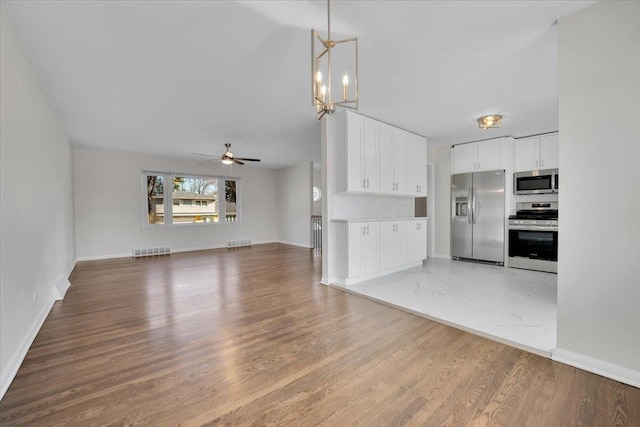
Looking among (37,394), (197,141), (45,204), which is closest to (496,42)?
(37,394)

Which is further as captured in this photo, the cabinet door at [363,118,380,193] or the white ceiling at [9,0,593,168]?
the cabinet door at [363,118,380,193]

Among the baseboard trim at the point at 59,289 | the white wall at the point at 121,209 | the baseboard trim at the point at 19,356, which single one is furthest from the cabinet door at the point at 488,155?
the baseboard trim at the point at 59,289

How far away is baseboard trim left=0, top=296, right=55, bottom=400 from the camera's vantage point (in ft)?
5.73

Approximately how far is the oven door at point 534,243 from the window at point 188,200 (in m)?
7.24

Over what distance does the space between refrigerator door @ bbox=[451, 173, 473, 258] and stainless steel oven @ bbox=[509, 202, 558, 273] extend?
748mm

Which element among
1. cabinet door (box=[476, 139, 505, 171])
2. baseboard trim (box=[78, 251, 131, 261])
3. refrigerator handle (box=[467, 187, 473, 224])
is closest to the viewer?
cabinet door (box=[476, 139, 505, 171])

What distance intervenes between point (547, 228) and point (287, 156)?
18.6ft

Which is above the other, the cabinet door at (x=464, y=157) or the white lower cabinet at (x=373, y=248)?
the cabinet door at (x=464, y=157)

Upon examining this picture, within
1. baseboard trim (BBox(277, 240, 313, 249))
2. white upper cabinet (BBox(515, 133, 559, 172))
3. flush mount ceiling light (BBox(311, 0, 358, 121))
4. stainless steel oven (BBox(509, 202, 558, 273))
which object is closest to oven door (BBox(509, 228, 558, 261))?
stainless steel oven (BBox(509, 202, 558, 273))

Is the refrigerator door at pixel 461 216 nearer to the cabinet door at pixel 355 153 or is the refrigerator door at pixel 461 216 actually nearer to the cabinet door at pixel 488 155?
the cabinet door at pixel 488 155

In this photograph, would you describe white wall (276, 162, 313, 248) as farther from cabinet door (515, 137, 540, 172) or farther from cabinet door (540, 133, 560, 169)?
cabinet door (540, 133, 560, 169)

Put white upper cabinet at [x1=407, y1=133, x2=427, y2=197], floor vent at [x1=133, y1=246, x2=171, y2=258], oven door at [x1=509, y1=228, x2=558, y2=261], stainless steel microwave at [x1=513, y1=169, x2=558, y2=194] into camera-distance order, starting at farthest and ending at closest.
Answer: floor vent at [x1=133, y1=246, x2=171, y2=258]
white upper cabinet at [x1=407, y1=133, x2=427, y2=197]
stainless steel microwave at [x1=513, y1=169, x2=558, y2=194]
oven door at [x1=509, y1=228, x2=558, y2=261]

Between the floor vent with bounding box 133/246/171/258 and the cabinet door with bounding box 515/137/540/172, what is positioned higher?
the cabinet door with bounding box 515/137/540/172

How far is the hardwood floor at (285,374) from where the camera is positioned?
1.53m
